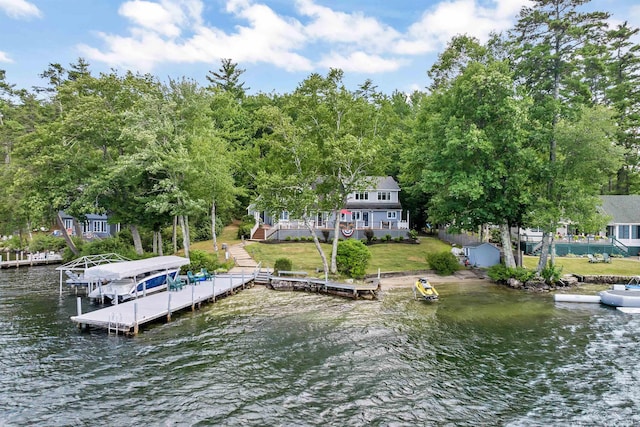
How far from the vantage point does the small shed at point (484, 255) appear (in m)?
35.6

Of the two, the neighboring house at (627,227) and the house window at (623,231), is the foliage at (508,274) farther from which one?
the house window at (623,231)

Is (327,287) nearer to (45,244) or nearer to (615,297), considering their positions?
(615,297)

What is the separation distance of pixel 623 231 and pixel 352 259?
1289 inches

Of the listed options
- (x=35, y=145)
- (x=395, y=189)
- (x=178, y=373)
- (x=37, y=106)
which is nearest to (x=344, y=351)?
(x=178, y=373)

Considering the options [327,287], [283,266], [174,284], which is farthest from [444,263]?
[174,284]

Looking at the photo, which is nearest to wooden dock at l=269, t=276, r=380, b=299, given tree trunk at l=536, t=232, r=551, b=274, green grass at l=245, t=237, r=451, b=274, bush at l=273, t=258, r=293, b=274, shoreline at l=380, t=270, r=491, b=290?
bush at l=273, t=258, r=293, b=274

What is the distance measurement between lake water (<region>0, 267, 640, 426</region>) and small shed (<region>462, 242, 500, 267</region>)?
39.2 feet

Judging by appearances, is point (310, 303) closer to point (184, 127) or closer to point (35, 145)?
point (184, 127)

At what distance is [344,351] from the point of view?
16.6 meters

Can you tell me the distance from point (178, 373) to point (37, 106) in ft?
181

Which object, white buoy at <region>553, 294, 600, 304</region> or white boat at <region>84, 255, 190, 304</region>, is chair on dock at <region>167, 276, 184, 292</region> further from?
white buoy at <region>553, 294, 600, 304</region>

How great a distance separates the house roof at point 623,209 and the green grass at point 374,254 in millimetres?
17816

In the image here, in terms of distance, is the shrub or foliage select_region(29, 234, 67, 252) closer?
foliage select_region(29, 234, 67, 252)

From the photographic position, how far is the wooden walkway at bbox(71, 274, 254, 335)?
61.8 ft
